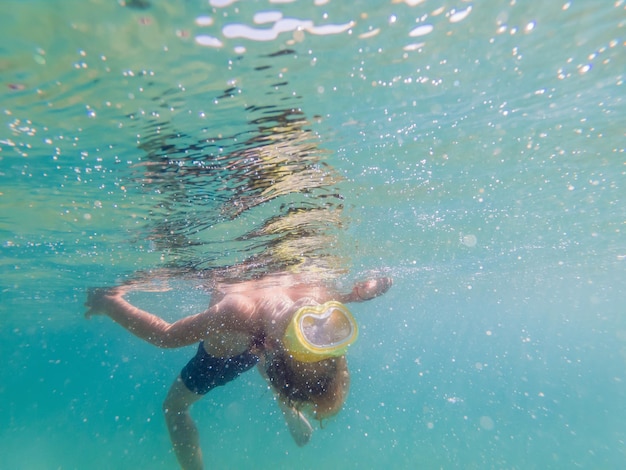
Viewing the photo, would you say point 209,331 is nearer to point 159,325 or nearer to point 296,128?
point 159,325

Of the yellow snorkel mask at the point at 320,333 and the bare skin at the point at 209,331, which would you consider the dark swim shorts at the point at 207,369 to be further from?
the yellow snorkel mask at the point at 320,333

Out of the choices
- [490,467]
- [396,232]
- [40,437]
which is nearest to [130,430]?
[40,437]

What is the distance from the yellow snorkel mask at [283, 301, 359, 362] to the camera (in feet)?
14.0

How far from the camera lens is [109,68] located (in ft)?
16.6

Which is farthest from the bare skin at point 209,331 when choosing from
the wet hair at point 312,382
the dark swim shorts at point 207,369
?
the wet hair at point 312,382

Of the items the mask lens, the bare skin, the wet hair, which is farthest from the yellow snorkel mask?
the bare skin

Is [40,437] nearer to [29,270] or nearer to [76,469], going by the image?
[76,469]

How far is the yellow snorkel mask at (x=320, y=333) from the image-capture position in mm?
4258

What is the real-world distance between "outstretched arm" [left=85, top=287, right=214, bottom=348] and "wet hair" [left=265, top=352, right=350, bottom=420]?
2510 millimetres

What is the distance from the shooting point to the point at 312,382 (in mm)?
4230

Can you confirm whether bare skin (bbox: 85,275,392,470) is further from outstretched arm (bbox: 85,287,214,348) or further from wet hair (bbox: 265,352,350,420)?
wet hair (bbox: 265,352,350,420)

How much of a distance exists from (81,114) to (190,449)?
648 cm

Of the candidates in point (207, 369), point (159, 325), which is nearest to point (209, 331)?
point (207, 369)

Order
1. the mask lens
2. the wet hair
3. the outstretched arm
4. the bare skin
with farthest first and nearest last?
the outstretched arm, the bare skin, the mask lens, the wet hair
